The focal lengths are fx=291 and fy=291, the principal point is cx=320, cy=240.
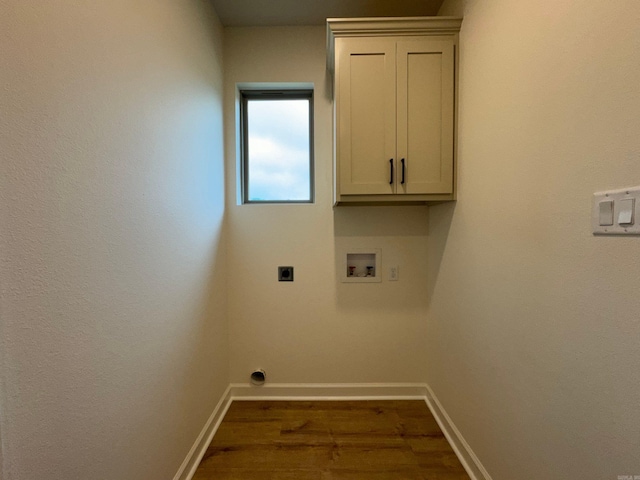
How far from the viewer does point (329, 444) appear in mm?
1687

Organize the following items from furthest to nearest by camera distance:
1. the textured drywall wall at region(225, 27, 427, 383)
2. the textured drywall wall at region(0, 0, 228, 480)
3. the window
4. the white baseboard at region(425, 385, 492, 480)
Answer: the window
the textured drywall wall at region(225, 27, 427, 383)
the white baseboard at region(425, 385, 492, 480)
the textured drywall wall at region(0, 0, 228, 480)

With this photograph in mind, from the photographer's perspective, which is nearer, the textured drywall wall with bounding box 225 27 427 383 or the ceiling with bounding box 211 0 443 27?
the ceiling with bounding box 211 0 443 27

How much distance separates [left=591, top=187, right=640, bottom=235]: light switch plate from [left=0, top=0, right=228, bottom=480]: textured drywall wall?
4.73 ft

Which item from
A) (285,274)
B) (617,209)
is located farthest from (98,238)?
(617,209)

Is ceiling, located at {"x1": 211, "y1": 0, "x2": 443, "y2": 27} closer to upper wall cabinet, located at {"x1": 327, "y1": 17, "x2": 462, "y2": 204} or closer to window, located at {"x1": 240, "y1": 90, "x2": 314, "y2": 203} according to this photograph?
upper wall cabinet, located at {"x1": 327, "y1": 17, "x2": 462, "y2": 204}

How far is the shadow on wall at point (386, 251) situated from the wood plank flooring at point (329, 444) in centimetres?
68

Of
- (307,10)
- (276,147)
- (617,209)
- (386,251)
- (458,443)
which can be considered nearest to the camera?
(617,209)

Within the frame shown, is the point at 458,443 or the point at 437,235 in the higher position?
the point at 437,235

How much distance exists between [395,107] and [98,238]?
61.1 inches

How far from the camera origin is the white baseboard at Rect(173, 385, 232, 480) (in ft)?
4.72

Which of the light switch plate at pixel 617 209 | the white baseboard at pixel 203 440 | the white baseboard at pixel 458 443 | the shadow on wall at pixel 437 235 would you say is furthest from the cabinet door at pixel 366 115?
the white baseboard at pixel 203 440

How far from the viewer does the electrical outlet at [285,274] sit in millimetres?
2131

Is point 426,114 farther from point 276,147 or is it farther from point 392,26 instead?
point 276,147

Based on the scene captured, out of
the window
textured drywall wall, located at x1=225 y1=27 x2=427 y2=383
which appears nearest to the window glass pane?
the window
